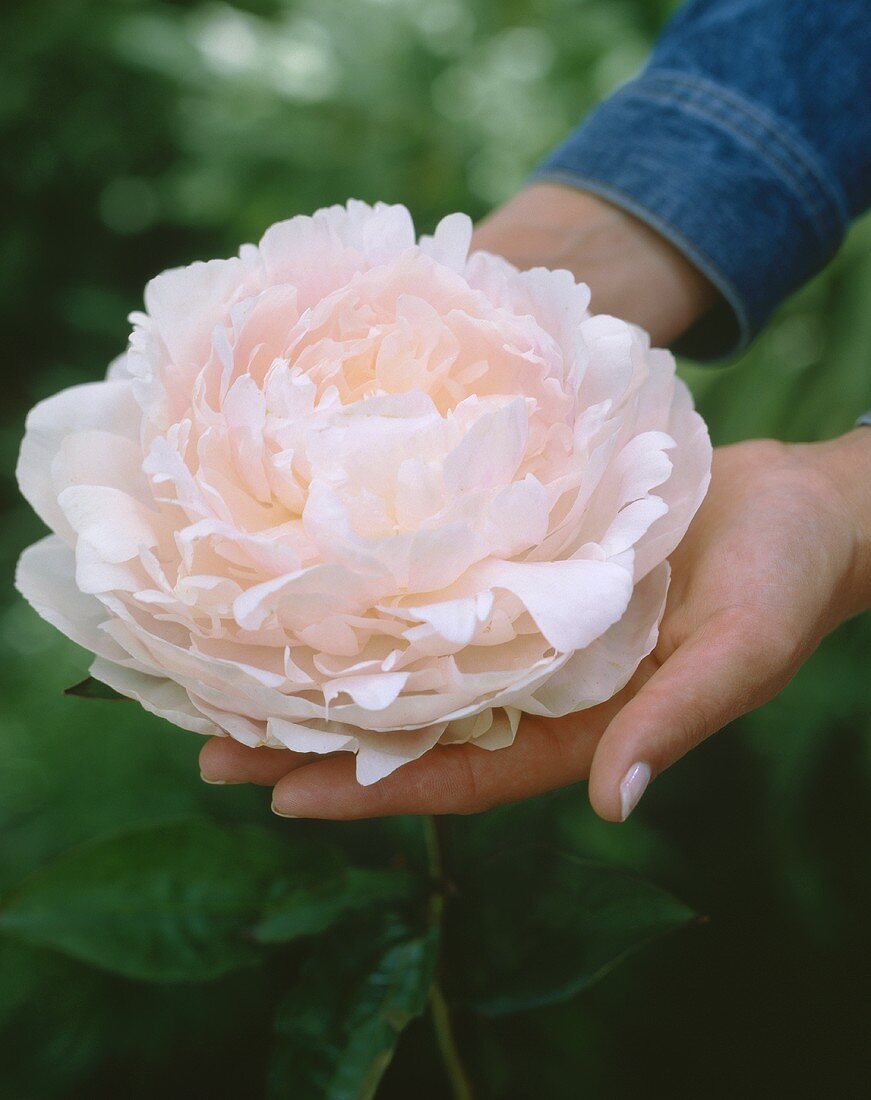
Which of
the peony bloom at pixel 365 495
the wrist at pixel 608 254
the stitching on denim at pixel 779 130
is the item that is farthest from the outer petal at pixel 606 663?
the stitching on denim at pixel 779 130

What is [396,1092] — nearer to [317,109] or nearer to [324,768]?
[324,768]

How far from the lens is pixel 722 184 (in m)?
0.91

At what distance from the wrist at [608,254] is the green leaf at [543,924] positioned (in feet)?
1.66

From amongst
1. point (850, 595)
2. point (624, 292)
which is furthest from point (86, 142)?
→ point (850, 595)

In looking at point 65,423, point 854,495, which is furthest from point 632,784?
point 65,423

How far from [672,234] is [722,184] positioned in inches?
2.5

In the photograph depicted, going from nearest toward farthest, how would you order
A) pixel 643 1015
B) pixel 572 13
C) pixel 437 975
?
pixel 437 975 → pixel 643 1015 → pixel 572 13

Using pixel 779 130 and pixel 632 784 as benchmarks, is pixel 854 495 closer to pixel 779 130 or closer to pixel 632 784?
pixel 632 784

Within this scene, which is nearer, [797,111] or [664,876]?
[797,111]

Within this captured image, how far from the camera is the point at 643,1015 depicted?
1.09 m

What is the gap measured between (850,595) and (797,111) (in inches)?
19.3

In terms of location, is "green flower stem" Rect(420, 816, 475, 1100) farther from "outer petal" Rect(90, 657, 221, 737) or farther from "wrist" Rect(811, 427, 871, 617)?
"wrist" Rect(811, 427, 871, 617)

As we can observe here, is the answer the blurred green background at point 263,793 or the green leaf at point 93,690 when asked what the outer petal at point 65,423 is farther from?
the blurred green background at point 263,793

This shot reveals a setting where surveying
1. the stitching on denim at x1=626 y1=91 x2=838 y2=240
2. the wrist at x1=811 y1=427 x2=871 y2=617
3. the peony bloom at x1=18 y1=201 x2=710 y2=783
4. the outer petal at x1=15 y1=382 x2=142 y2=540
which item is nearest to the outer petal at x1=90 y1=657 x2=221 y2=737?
the peony bloom at x1=18 y1=201 x2=710 y2=783
